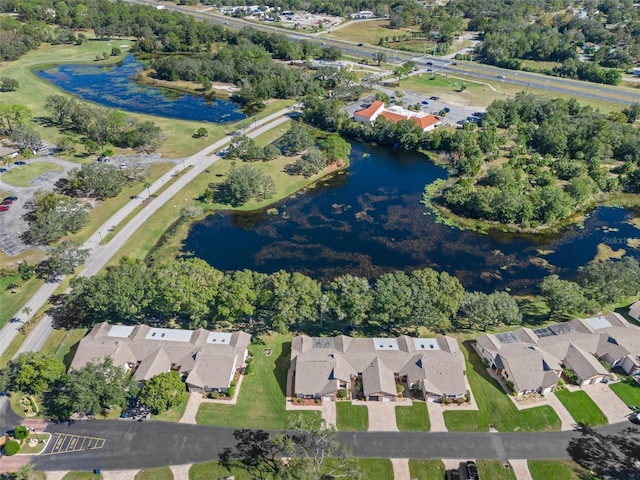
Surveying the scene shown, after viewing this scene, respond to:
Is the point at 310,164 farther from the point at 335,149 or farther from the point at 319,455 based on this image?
the point at 319,455

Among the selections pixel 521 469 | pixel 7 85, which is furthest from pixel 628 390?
pixel 7 85

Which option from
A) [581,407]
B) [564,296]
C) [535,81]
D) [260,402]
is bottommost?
[260,402]

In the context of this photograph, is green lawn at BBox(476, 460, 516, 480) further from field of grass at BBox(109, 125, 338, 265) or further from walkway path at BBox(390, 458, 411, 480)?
field of grass at BBox(109, 125, 338, 265)

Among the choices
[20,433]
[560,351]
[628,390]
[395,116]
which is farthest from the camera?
[395,116]

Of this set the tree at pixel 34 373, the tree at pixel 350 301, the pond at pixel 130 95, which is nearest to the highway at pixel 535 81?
the pond at pixel 130 95

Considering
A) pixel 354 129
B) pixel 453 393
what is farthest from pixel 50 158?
pixel 453 393

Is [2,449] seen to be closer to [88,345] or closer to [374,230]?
[88,345]

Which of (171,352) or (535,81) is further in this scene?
(535,81)

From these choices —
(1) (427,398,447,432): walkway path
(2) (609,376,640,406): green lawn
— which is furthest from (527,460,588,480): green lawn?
(2) (609,376,640,406): green lawn
